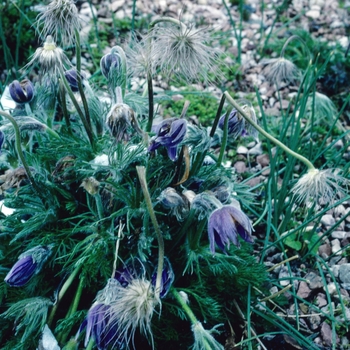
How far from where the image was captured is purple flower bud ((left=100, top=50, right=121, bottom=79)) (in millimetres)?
1771

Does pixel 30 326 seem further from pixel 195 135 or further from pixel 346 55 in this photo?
pixel 346 55

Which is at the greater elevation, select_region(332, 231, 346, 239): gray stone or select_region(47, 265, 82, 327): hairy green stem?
select_region(47, 265, 82, 327): hairy green stem

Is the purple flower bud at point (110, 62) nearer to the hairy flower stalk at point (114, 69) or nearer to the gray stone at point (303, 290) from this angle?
the hairy flower stalk at point (114, 69)

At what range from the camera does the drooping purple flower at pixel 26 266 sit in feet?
5.30

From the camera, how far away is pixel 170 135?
1607 millimetres

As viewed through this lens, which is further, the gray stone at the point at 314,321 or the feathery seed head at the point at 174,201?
the gray stone at the point at 314,321

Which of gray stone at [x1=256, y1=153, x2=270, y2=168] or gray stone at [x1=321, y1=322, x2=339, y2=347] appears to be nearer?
gray stone at [x1=321, y1=322, x2=339, y2=347]

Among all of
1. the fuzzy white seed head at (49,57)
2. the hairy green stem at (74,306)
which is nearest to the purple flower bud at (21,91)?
the fuzzy white seed head at (49,57)

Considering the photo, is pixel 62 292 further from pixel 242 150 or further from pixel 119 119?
pixel 242 150

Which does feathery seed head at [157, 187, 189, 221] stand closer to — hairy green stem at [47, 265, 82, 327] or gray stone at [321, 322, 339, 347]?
hairy green stem at [47, 265, 82, 327]

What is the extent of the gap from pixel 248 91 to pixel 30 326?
1.85 metres

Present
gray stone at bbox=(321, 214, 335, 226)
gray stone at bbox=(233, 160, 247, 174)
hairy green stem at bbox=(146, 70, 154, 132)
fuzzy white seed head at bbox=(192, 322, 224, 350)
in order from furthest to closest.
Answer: gray stone at bbox=(233, 160, 247, 174) < gray stone at bbox=(321, 214, 335, 226) < hairy green stem at bbox=(146, 70, 154, 132) < fuzzy white seed head at bbox=(192, 322, 224, 350)

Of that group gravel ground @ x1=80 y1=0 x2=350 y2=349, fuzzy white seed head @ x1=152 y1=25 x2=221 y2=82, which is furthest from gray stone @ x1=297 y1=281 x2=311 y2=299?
fuzzy white seed head @ x1=152 y1=25 x2=221 y2=82

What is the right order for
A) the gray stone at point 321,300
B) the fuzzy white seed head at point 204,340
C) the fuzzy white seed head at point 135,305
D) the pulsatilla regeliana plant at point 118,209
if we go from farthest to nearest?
the gray stone at point 321,300
the pulsatilla regeliana plant at point 118,209
the fuzzy white seed head at point 204,340
the fuzzy white seed head at point 135,305
